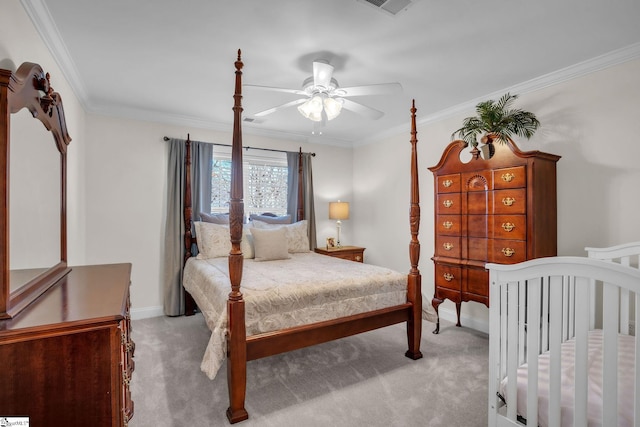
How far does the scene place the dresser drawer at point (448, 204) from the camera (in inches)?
125

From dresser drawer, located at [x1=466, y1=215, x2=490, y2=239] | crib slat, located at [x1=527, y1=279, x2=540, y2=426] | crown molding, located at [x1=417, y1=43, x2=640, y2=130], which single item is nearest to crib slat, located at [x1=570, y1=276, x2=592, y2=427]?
crib slat, located at [x1=527, y1=279, x2=540, y2=426]

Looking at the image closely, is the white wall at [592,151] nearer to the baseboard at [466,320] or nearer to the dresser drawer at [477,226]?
the baseboard at [466,320]

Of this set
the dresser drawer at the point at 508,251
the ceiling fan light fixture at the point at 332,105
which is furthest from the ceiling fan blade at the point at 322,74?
the dresser drawer at the point at 508,251

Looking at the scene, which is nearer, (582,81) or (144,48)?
(144,48)

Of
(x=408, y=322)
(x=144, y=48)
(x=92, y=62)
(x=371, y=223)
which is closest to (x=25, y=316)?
(x=144, y=48)

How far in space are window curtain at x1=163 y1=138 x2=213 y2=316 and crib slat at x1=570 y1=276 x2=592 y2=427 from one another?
151 inches

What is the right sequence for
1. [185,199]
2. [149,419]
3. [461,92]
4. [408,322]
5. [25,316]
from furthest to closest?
[185,199]
[461,92]
[408,322]
[149,419]
[25,316]

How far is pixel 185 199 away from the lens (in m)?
4.01

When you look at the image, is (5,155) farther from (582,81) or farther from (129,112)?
(582,81)

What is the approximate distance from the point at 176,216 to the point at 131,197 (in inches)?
21.3

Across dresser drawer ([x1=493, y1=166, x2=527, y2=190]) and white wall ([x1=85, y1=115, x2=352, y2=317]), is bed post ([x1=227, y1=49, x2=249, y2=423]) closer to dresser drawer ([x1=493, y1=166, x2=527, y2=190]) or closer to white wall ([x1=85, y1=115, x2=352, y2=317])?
dresser drawer ([x1=493, y1=166, x2=527, y2=190])

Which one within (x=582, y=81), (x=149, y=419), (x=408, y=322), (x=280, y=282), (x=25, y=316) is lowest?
(x=149, y=419)

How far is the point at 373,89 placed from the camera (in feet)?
7.95

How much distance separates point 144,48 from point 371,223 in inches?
144
